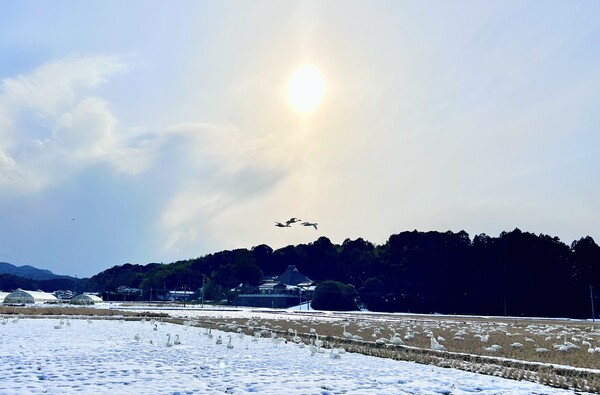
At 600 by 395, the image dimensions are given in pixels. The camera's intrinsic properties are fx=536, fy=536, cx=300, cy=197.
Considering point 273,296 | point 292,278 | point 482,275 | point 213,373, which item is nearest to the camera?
point 213,373

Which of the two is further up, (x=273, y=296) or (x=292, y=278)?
(x=292, y=278)

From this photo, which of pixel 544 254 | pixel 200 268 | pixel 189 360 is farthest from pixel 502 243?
pixel 200 268

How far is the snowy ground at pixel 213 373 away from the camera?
11016mm

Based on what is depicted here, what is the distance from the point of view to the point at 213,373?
1301cm

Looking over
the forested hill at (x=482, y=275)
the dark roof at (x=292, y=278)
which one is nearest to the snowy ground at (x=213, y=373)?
the forested hill at (x=482, y=275)

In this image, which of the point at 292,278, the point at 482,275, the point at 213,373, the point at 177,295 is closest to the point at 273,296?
the point at 292,278

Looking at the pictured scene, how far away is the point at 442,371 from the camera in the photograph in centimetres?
1455

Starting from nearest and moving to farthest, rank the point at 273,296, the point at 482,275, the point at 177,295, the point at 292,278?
the point at 482,275 < the point at 273,296 < the point at 292,278 < the point at 177,295

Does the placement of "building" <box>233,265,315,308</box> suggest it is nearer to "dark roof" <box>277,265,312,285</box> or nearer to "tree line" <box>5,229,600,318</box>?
"tree line" <box>5,229,600,318</box>

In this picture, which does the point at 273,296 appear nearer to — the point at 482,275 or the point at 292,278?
the point at 292,278

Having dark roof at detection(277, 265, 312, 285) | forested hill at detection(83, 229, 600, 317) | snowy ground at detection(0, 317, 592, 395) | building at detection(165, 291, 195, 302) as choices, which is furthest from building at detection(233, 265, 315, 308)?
snowy ground at detection(0, 317, 592, 395)

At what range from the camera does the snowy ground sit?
11.0 m

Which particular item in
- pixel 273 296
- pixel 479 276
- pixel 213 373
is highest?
pixel 479 276

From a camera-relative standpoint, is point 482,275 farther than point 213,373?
Yes
